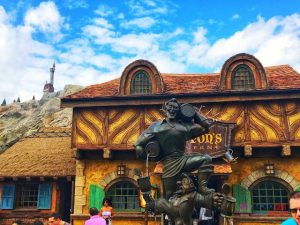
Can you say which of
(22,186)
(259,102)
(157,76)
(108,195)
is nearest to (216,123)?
(259,102)

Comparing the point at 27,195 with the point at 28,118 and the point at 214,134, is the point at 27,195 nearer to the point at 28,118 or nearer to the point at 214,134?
the point at 214,134

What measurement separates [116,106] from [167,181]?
9.28 m

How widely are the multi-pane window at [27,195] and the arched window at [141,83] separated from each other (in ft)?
21.5

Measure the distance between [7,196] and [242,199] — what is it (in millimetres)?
10436

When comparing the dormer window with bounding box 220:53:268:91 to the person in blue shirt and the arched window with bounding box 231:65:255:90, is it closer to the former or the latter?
the arched window with bounding box 231:65:255:90

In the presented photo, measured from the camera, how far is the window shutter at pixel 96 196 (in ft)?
→ 44.3

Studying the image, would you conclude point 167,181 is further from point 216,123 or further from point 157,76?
point 157,76

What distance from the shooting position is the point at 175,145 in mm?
4910

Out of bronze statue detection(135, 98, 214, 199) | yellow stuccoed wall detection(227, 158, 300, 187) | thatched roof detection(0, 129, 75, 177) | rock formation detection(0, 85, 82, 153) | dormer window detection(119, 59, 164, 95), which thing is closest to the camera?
bronze statue detection(135, 98, 214, 199)

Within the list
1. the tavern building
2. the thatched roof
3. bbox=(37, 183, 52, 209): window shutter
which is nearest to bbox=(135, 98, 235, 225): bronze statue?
the tavern building

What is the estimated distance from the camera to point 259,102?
43.0 ft

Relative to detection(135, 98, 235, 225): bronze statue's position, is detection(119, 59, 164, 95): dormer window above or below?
above

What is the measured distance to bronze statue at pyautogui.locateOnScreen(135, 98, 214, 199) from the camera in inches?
183

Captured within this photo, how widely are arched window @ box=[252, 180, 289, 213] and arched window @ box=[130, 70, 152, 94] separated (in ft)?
19.1
